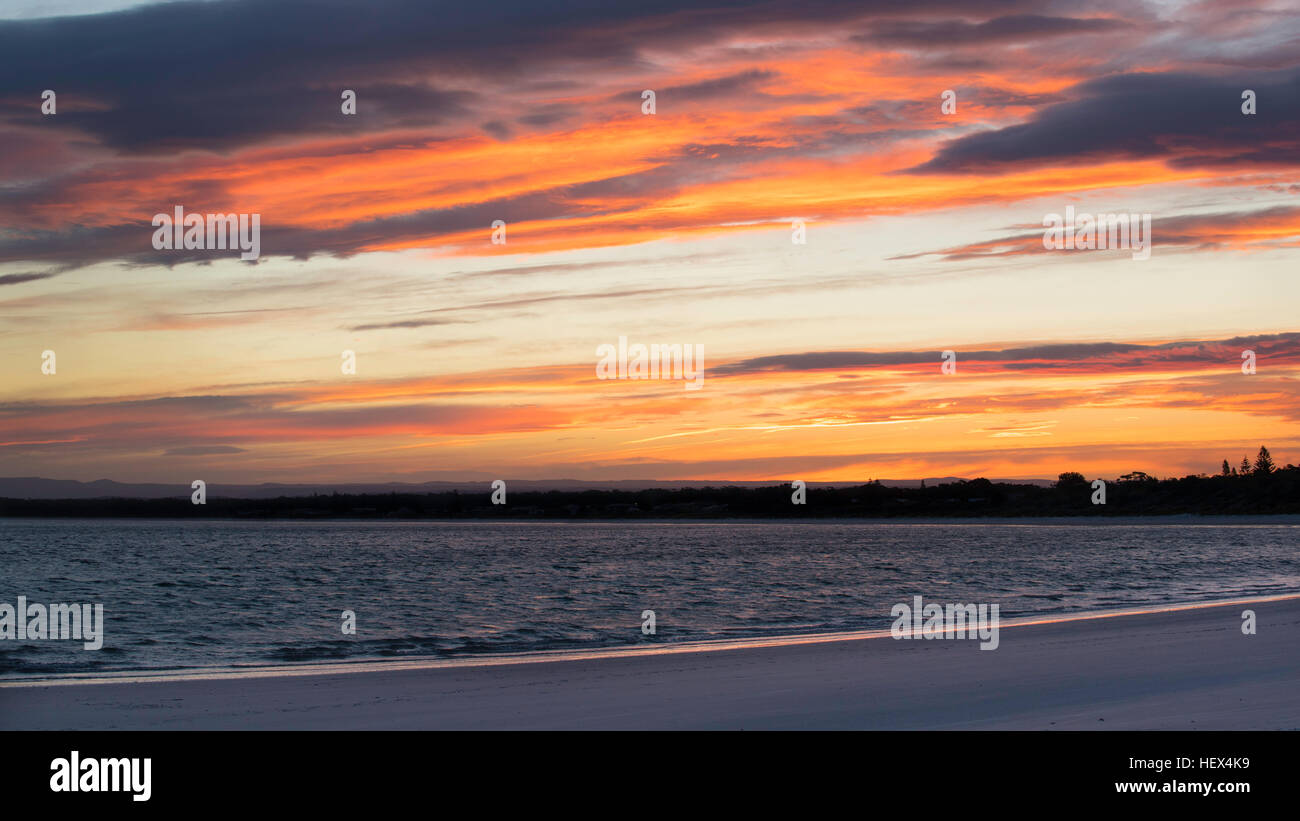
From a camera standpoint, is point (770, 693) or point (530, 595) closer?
point (770, 693)

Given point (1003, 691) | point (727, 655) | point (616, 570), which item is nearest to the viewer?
point (1003, 691)

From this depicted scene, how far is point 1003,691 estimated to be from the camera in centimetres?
1545

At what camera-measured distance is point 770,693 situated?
619 inches

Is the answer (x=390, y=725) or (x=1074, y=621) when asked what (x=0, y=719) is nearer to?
(x=390, y=725)

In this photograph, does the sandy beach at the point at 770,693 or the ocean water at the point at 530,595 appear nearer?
the sandy beach at the point at 770,693

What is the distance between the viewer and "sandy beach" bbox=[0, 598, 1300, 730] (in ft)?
43.9

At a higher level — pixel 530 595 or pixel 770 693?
pixel 770 693

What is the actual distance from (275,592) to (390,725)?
36215 millimetres

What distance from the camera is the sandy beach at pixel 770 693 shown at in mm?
13391

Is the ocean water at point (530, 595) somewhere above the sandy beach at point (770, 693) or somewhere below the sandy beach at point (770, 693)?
below

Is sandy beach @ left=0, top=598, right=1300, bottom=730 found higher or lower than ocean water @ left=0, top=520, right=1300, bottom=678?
higher

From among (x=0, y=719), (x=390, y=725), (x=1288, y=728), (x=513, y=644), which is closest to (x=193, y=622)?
(x=513, y=644)

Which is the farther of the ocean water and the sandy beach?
the ocean water
